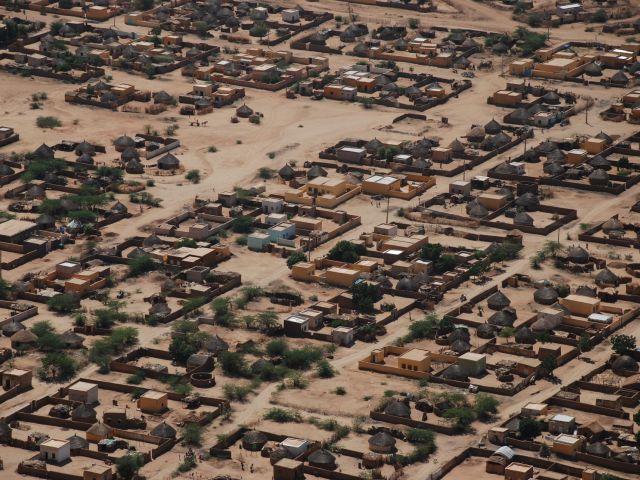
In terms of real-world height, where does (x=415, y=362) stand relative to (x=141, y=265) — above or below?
above

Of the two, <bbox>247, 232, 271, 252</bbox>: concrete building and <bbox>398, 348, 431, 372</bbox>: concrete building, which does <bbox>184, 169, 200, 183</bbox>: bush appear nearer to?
<bbox>247, 232, 271, 252</bbox>: concrete building

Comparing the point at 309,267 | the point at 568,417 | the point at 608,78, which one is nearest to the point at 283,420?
the point at 568,417

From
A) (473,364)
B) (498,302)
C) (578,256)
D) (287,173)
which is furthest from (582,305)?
(287,173)

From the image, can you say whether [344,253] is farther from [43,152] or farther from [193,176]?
[43,152]

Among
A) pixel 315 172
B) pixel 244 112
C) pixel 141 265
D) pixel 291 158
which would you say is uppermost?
pixel 141 265

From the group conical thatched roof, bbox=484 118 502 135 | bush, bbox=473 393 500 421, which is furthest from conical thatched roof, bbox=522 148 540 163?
bush, bbox=473 393 500 421
